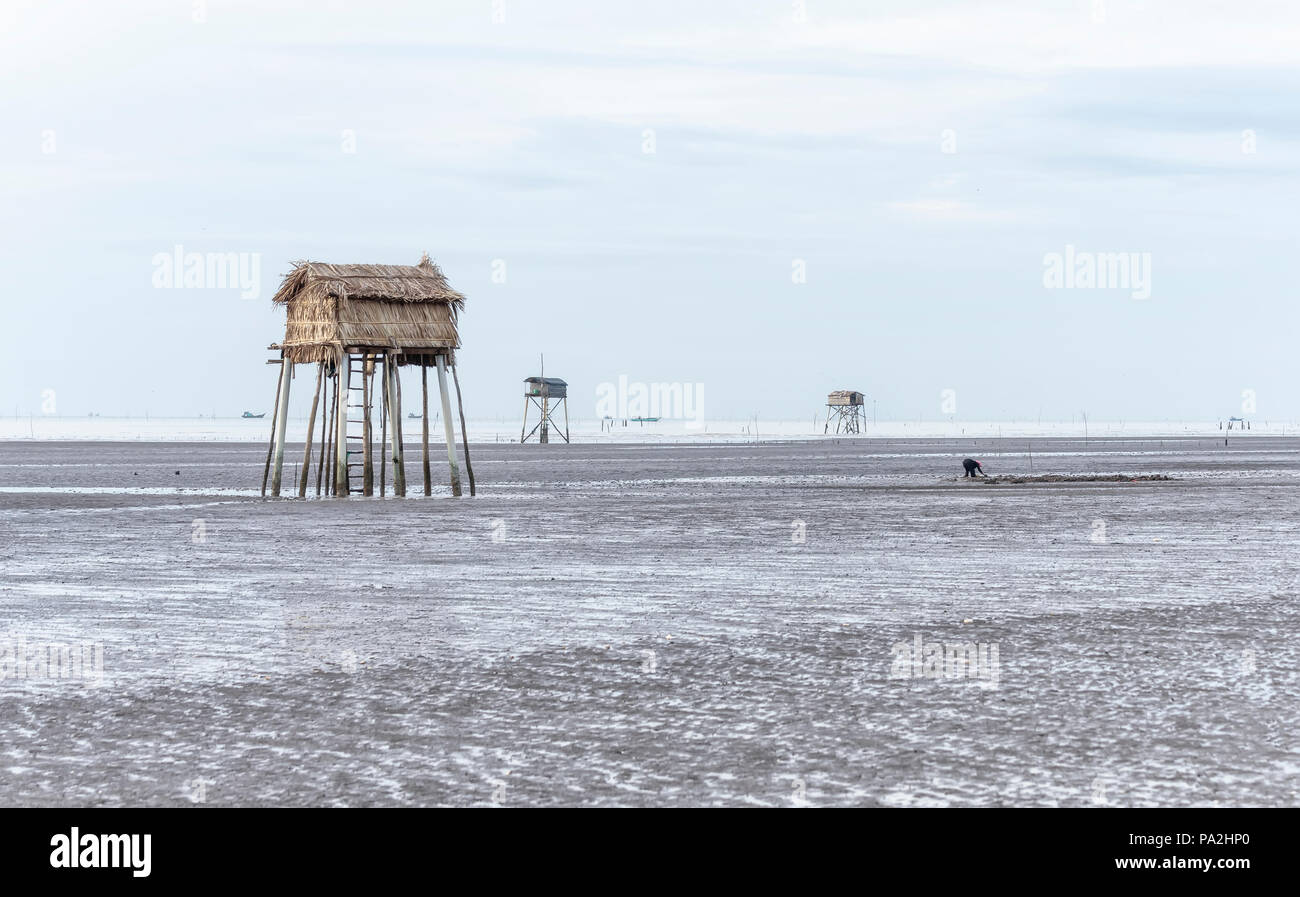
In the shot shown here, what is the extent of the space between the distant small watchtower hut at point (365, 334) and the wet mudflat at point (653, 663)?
7.48m

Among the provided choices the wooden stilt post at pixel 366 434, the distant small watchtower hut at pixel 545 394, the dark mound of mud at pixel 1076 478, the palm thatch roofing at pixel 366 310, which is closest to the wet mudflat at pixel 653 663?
the palm thatch roofing at pixel 366 310

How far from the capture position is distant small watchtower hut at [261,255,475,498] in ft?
98.4

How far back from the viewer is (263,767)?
23.4ft

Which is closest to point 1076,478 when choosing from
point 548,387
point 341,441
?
point 341,441

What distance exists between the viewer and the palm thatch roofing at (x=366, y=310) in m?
A: 29.9

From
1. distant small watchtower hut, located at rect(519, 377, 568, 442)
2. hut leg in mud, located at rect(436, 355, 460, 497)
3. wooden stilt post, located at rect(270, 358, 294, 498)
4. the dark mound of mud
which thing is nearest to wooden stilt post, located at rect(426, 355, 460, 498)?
hut leg in mud, located at rect(436, 355, 460, 497)

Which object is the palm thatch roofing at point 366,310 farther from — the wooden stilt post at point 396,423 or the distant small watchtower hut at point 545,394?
the distant small watchtower hut at point 545,394

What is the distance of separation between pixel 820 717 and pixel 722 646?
2.76 metres

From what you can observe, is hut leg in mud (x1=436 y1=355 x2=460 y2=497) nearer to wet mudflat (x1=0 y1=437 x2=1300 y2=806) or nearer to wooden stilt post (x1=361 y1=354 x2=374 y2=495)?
wooden stilt post (x1=361 y1=354 x2=374 y2=495)

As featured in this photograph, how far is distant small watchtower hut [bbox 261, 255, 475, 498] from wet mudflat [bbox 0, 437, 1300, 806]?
7.48 metres

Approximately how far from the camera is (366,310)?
1192 inches

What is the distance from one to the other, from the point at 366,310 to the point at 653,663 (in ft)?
69.8

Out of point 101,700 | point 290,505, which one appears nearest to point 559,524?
point 290,505

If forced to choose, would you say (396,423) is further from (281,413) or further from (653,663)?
(653,663)
